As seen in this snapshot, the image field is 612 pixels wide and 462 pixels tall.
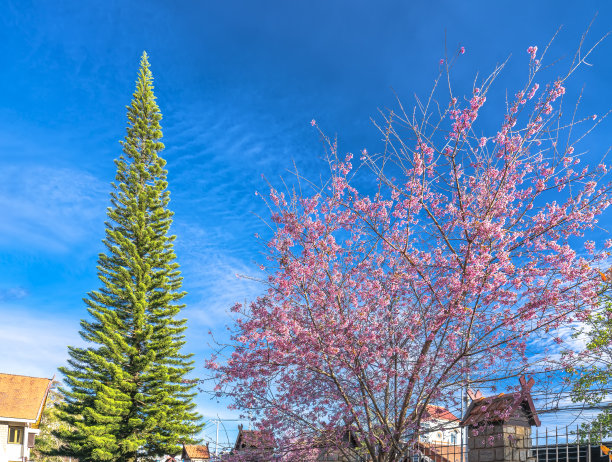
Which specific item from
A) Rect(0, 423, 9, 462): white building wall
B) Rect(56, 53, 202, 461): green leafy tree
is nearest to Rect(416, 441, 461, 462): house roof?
Rect(56, 53, 202, 461): green leafy tree

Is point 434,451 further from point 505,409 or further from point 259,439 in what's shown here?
point 259,439

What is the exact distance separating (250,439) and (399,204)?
12.9ft

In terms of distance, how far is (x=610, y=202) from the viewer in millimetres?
6117

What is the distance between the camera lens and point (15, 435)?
81.5 feet

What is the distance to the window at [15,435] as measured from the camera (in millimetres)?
24656

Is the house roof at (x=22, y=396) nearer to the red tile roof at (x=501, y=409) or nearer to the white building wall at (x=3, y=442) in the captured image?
the white building wall at (x=3, y=442)

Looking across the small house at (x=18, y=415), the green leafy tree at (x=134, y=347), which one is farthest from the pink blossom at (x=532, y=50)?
the small house at (x=18, y=415)

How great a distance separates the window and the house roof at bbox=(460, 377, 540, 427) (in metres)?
24.4

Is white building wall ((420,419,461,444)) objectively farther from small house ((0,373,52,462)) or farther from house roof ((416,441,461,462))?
small house ((0,373,52,462))

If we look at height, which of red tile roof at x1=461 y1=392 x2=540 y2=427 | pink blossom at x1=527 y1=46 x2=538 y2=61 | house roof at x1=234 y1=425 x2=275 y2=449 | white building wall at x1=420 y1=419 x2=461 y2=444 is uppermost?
pink blossom at x1=527 y1=46 x2=538 y2=61

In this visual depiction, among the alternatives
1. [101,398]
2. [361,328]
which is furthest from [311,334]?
[101,398]

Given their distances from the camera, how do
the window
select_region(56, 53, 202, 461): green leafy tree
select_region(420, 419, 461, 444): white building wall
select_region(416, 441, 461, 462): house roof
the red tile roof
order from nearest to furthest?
the red tile roof
select_region(420, 419, 461, 444): white building wall
select_region(416, 441, 461, 462): house roof
select_region(56, 53, 202, 461): green leafy tree
the window

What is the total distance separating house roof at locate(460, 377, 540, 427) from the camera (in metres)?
5.91

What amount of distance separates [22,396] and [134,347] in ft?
27.5
